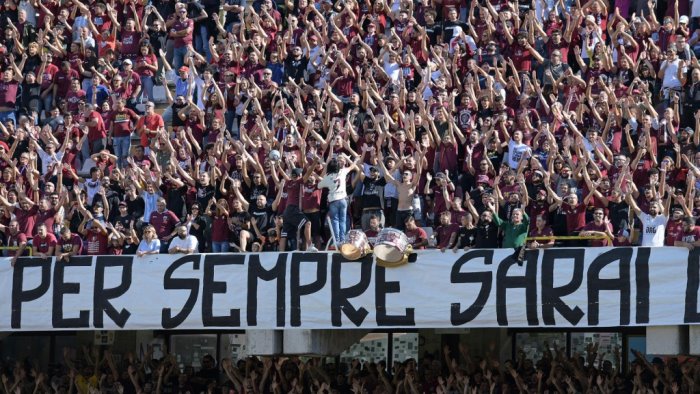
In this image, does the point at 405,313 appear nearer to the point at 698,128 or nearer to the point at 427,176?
the point at 427,176

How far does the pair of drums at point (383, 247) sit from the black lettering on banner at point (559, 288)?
5.67 feet

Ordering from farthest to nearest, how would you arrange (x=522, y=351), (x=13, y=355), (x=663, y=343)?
(x=13, y=355) → (x=522, y=351) → (x=663, y=343)

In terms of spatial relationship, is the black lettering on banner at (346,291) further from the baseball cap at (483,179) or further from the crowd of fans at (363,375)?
the baseball cap at (483,179)

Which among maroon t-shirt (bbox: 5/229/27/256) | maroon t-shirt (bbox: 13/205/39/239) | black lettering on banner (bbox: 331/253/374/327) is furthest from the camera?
maroon t-shirt (bbox: 13/205/39/239)

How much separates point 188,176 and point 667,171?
6861 millimetres

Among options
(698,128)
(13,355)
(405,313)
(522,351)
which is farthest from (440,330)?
(13,355)

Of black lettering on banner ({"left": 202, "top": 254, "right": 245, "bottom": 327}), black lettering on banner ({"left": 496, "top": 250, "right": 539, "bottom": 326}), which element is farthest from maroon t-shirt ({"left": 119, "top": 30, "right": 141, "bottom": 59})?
black lettering on banner ({"left": 496, "top": 250, "right": 539, "bottom": 326})

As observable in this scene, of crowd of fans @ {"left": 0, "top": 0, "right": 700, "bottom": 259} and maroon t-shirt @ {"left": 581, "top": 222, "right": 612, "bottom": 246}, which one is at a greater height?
crowd of fans @ {"left": 0, "top": 0, "right": 700, "bottom": 259}

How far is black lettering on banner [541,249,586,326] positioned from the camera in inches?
789

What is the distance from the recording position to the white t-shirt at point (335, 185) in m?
22.2

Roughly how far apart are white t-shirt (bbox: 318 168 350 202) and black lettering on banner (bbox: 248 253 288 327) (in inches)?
48.7

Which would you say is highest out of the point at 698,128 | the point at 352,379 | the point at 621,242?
the point at 698,128

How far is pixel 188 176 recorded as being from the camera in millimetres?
24219

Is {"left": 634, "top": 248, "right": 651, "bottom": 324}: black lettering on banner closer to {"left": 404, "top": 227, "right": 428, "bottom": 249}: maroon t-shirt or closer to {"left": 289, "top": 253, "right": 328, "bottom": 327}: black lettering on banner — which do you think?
{"left": 404, "top": 227, "right": 428, "bottom": 249}: maroon t-shirt
